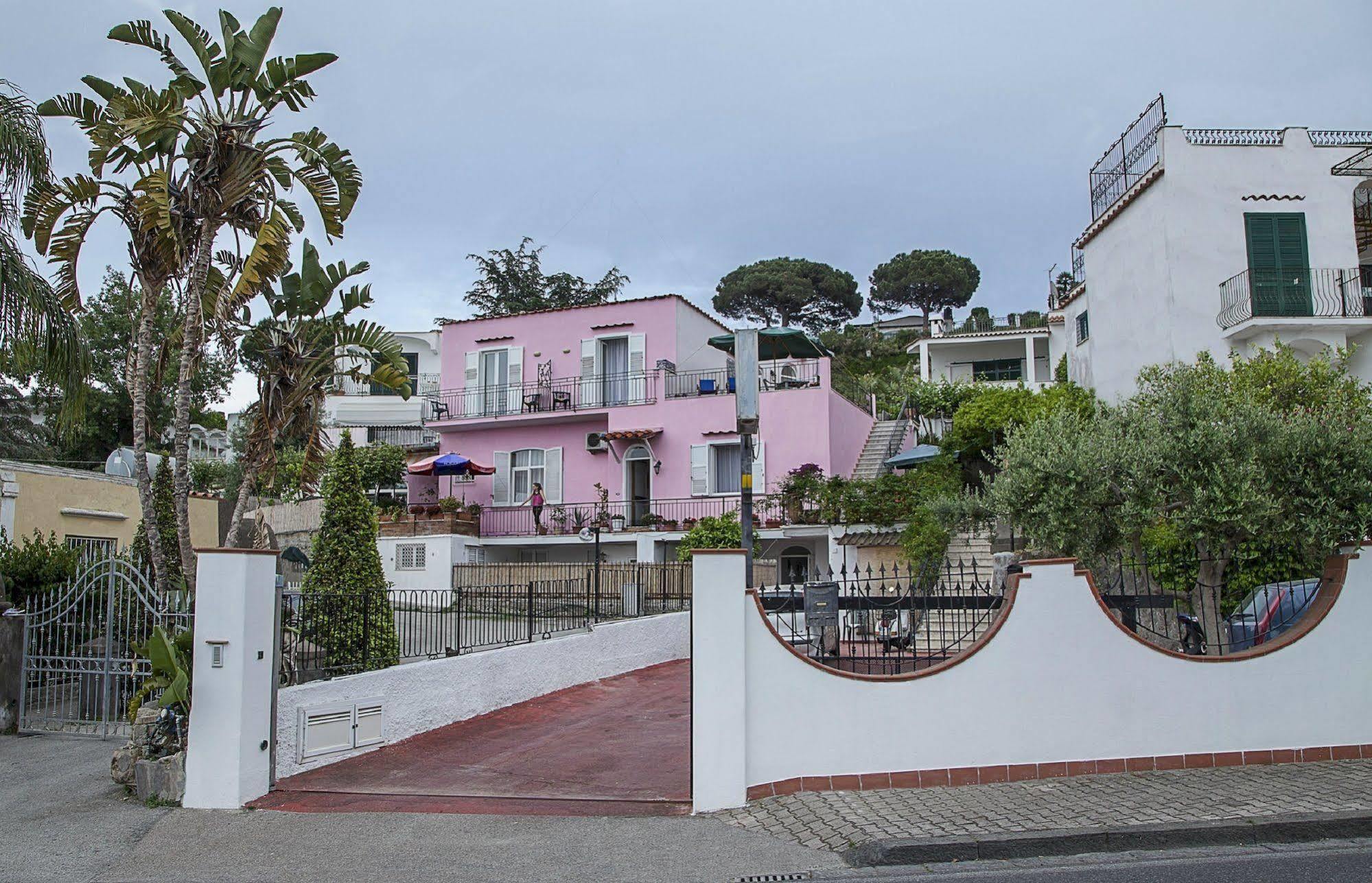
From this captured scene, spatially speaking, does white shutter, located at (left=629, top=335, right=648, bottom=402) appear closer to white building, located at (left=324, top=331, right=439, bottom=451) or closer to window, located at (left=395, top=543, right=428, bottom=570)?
window, located at (left=395, top=543, right=428, bottom=570)

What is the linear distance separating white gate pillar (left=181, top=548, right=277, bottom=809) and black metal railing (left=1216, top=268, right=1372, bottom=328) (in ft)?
60.5

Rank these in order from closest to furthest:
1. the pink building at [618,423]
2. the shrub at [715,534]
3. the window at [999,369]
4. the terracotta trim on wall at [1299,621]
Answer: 1. the terracotta trim on wall at [1299,621]
2. the shrub at [715,534]
3. the pink building at [618,423]
4. the window at [999,369]

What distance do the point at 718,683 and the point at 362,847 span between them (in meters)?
2.72

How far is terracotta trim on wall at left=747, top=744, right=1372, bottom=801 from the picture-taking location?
25.0 feet

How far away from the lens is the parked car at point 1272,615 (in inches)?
345

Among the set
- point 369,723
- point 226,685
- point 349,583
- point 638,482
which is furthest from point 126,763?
point 638,482

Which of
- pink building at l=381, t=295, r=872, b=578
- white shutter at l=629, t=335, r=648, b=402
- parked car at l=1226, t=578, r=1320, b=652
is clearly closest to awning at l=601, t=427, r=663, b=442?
pink building at l=381, t=295, r=872, b=578

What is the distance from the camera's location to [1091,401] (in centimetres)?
2344

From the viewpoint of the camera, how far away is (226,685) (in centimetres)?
805

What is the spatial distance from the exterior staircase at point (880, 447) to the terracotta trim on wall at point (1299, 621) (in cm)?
1665

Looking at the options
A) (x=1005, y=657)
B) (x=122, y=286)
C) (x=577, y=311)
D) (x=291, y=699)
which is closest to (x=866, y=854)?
(x=1005, y=657)

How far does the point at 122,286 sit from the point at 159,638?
30382 mm

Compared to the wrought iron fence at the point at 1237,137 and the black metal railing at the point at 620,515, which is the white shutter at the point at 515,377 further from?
the wrought iron fence at the point at 1237,137

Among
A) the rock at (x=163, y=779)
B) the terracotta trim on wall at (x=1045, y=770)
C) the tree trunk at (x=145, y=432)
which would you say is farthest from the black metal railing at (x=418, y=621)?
the terracotta trim on wall at (x=1045, y=770)
